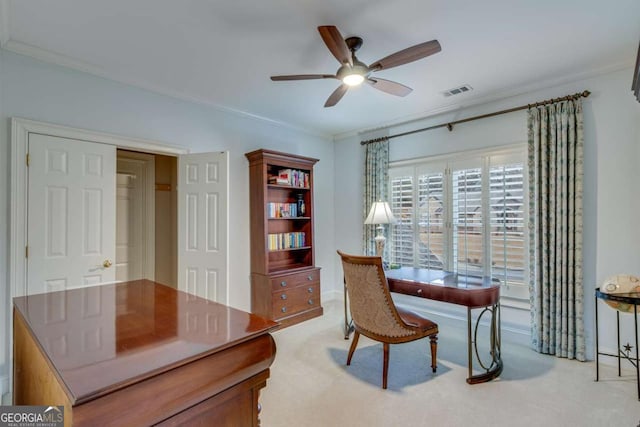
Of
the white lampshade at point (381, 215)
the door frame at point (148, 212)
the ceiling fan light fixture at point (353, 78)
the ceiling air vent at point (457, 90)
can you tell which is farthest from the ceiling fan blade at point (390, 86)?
the door frame at point (148, 212)

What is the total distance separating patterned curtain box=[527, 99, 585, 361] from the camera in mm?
2850

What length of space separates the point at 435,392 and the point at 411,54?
242cm

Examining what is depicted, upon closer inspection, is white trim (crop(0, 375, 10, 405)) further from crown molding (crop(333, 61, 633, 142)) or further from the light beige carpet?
crown molding (crop(333, 61, 633, 142))

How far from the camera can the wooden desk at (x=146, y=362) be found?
0.71 m

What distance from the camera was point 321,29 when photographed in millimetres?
1763

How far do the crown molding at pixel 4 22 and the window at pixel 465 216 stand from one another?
3.91 m

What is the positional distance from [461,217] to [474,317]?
1162mm

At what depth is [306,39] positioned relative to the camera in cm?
233

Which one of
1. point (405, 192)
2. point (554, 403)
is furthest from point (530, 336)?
point (405, 192)

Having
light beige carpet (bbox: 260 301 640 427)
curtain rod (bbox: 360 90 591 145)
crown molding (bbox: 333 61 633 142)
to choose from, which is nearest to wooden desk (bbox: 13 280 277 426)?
light beige carpet (bbox: 260 301 640 427)

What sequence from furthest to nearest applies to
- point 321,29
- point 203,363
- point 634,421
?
point 634,421 < point 321,29 < point 203,363

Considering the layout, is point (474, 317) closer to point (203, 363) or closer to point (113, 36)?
point (203, 363)

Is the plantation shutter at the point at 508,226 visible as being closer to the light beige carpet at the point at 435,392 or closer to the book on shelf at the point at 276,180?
the light beige carpet at the point at 435,392

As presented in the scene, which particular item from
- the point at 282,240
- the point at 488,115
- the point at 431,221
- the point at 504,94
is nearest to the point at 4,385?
the point at 282,240
